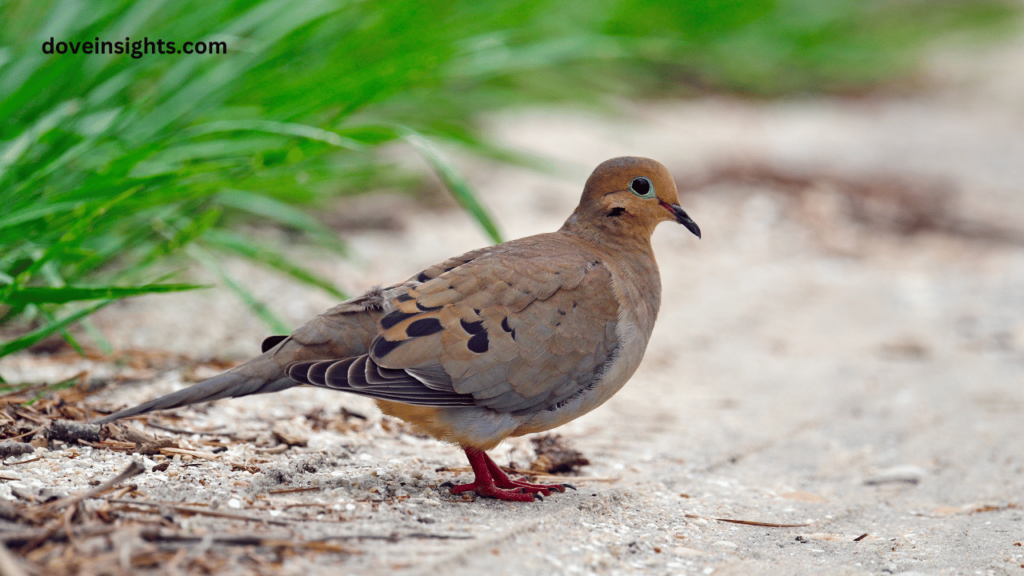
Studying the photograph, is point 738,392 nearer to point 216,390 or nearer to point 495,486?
point 495,486

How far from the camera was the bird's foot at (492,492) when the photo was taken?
239 centimetres

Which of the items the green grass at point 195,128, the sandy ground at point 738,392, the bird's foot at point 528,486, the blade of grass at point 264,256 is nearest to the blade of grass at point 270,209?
the green grass at point 195,128

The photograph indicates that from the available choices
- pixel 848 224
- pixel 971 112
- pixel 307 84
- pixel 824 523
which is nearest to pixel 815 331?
pixel 848 224

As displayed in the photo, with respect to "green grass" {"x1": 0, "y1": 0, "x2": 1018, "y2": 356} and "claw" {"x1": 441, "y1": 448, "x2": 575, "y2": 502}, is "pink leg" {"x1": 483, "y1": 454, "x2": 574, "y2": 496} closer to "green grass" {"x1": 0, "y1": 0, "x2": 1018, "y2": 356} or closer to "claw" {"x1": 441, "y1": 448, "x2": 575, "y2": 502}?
"claw" {"x1": 441, "y1": 448, "x2": 575, "y2": 502}

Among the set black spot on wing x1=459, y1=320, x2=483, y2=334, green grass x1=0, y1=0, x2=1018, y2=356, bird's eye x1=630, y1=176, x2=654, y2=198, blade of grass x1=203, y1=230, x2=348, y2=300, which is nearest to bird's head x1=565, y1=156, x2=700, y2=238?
bird's eye x1=630, y1=176, x2=654, y2=198

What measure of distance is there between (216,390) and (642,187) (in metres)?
1.44

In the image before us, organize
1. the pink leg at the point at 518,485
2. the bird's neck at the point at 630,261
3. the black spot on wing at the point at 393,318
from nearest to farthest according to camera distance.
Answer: the black spot on wing at the point at 393,318, the pink leg at the point at 518,485, the bird's neck at the point at 630,261

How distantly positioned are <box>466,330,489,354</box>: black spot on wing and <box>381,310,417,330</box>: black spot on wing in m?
0.17

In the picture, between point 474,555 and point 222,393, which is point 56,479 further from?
point 474,555

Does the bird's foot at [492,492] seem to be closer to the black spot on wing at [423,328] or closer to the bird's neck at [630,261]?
the black spot on wing at [423,328]

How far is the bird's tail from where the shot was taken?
2.09 metres

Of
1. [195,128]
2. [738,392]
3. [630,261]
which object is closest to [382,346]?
[630,261]

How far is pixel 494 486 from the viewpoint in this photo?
2.44m

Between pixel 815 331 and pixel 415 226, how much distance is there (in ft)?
7.52
